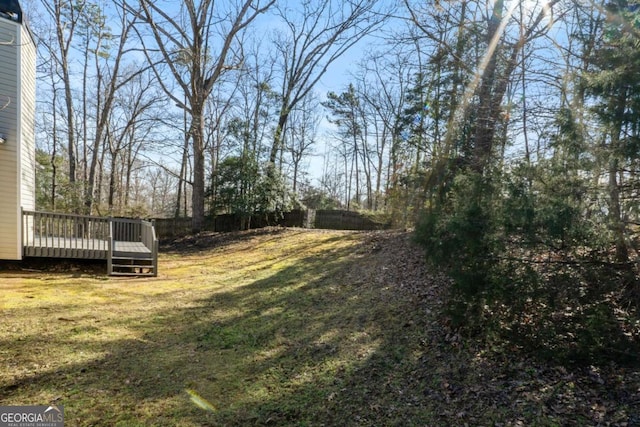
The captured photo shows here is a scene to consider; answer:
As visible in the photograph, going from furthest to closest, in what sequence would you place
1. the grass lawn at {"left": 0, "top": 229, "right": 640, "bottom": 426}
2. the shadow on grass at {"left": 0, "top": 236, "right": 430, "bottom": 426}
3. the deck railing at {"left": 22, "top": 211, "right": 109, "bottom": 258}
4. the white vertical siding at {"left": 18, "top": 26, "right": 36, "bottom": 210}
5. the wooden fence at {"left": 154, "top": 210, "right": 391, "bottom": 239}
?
the wooden fence at {"left": 154, "top": 210, "right": 391, "bottom": 239} → the deck railing at {"left": 22, "top": 211, "right": 109, "bottom": 258} → the white vertical siding at {"left": 18, "top": 26, "right": 36, "bottom": 210} → the shadow on grass at {"left": 0, "top": 236, "right": 430, "bottom": 426} → the grass lawn at {"left": 0, "top": 229, "right": 640, "bottom": 426}

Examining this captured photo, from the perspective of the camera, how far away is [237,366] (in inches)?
159

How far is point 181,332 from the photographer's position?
504 centimetres

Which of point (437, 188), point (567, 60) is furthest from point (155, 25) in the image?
point (567, 60)

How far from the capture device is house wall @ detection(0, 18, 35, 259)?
7406mm

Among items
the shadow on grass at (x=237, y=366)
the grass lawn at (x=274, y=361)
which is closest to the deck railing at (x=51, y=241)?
the grass lawn at (x=274, y=361)

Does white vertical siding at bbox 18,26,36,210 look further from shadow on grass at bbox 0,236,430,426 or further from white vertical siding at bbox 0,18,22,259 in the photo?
shadow on grass at bbox 0,236,430,426

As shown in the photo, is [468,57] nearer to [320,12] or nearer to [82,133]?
[320,12]

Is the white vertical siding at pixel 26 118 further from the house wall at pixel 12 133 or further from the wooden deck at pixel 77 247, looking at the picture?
the wooden deck at pixel 77 247

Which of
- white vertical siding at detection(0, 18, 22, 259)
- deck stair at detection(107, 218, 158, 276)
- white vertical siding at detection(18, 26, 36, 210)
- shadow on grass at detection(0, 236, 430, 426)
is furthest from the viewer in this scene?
deck stair at detection(107, 218, 158, 276)

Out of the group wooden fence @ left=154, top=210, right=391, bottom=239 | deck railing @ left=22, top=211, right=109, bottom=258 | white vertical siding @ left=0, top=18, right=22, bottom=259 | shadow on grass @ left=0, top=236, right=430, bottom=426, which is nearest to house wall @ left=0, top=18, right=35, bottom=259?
white vertical siding @ left=0, top=18, right=22, bottom=259

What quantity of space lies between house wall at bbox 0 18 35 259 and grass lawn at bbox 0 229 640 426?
1191mm

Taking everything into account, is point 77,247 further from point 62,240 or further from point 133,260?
point 133,260

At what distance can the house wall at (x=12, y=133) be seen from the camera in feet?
24.3

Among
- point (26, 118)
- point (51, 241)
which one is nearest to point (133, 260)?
point (51, 241)
